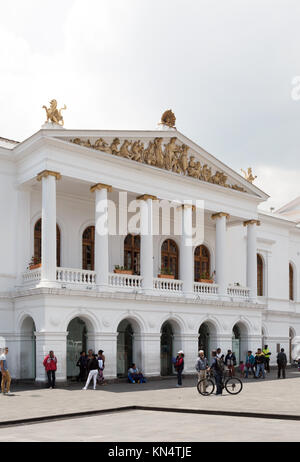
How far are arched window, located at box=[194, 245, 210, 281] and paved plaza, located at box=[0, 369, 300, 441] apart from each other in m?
12.2

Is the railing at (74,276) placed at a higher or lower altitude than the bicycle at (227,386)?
higher

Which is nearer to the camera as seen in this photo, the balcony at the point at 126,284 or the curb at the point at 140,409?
the curb at the point at 140,409

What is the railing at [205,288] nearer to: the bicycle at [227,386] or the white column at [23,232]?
the white column at [23,232]

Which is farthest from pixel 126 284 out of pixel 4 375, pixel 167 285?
pixel 4 375

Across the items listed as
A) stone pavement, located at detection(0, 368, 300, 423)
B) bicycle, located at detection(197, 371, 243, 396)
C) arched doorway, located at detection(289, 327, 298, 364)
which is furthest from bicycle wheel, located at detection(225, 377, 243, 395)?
arched doorway, located at detection(289, 327, 298, 364)

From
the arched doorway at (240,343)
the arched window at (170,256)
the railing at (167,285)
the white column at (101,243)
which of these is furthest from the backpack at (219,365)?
the arched window at (170,256)

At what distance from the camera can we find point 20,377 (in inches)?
1070

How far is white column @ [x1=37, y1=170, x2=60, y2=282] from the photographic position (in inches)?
1027

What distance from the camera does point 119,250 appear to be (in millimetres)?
32594

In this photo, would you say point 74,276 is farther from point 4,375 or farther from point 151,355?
point 4,375

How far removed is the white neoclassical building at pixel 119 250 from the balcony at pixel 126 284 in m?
0.06

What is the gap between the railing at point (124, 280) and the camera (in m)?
28.7

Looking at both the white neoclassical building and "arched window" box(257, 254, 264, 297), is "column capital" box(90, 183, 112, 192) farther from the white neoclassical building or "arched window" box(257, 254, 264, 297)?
"arched window" box(257, 254, 264, 297)

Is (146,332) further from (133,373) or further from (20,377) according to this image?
(20,377)
